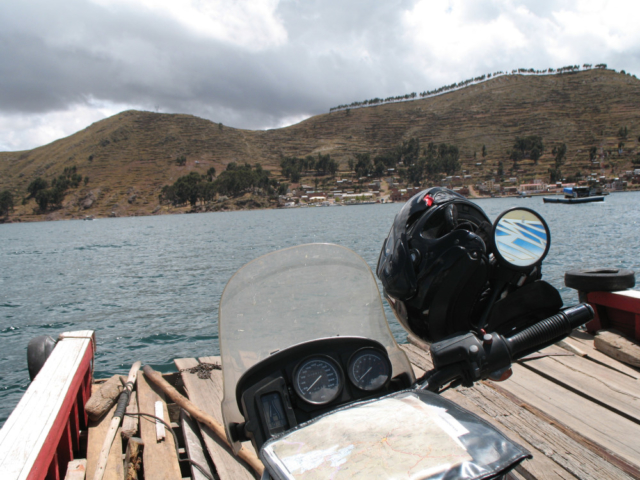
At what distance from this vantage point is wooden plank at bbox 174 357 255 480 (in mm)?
2773

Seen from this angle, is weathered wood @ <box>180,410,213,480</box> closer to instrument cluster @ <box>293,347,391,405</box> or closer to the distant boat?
instrument cluster @ <box>293,347,391,405</box>

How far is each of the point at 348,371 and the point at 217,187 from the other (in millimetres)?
136626

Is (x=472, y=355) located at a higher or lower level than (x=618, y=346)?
higher

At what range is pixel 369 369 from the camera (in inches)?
70.0

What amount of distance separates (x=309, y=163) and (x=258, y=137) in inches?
1771

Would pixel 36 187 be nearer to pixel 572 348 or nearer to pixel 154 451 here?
pixel 154 451

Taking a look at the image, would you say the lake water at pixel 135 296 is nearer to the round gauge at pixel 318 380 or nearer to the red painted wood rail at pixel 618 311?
the red painted wood rail at pixel 618 311

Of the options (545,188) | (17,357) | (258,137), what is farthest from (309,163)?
(17,357)

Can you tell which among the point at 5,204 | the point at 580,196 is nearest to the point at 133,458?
the point at 580,196

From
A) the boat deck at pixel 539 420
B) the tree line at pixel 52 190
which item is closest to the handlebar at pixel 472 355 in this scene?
the boat deck at pixel 539 420

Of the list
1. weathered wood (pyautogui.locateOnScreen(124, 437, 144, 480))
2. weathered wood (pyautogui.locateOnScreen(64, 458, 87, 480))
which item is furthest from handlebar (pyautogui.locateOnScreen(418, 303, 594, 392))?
weathered wood (pyautogui.locateOnScreen(64, 458, 87, 480))

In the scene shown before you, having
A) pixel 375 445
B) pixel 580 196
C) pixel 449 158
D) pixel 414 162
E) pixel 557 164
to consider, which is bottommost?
pixel 580 196

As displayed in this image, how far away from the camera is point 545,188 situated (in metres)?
117

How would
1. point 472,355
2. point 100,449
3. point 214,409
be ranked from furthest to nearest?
point 214,409, point 100,449, point 472,355
